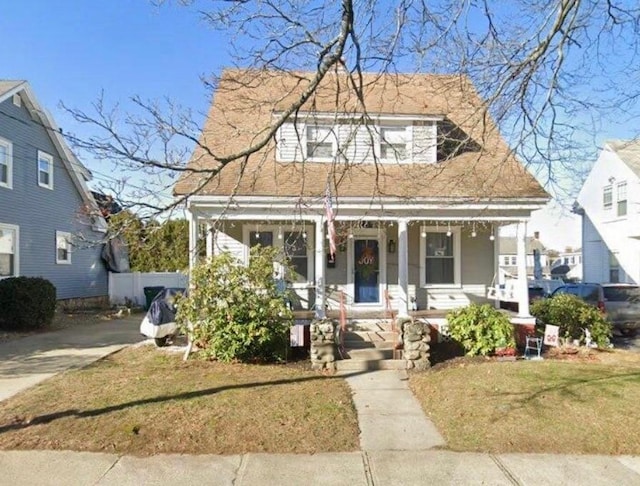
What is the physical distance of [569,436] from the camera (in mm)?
5051

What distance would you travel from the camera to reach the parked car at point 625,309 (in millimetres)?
13047

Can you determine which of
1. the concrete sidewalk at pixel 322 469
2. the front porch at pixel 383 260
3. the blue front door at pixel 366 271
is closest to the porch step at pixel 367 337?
the front porch at pixel 383 260

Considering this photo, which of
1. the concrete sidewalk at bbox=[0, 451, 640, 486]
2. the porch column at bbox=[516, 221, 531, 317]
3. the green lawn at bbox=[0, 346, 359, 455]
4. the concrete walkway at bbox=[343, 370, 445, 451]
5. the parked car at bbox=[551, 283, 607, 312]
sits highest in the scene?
the porch column at bbox=[516, 221, 531, 317]

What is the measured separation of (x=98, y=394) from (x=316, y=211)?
512 cm

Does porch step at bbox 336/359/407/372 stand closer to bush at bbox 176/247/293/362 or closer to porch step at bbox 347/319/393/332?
bush at bbox 176/247/293/362

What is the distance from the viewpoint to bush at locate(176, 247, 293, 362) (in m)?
8.33

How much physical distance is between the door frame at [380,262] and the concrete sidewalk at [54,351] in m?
5.21

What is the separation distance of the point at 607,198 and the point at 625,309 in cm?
1122

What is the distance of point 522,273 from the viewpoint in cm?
1021

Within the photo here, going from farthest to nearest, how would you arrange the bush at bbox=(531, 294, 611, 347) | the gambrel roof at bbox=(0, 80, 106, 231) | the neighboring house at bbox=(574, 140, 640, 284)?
the neighboring house at bbox=(574, 140, 640, 284) → the gambrel roof at bbox=(0, 80, 106, 231) → the bush at bbox=(531, 294, 611, 347)

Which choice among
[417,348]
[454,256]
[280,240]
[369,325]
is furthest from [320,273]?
[454,256]

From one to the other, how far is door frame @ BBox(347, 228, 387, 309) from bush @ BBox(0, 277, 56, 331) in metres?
8.29

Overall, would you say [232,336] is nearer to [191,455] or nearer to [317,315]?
[317,315]

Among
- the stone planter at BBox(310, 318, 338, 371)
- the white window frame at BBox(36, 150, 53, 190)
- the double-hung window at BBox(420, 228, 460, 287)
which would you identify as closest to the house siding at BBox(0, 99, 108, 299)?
the white window frame at BBox(36, 150, 53, 190)
